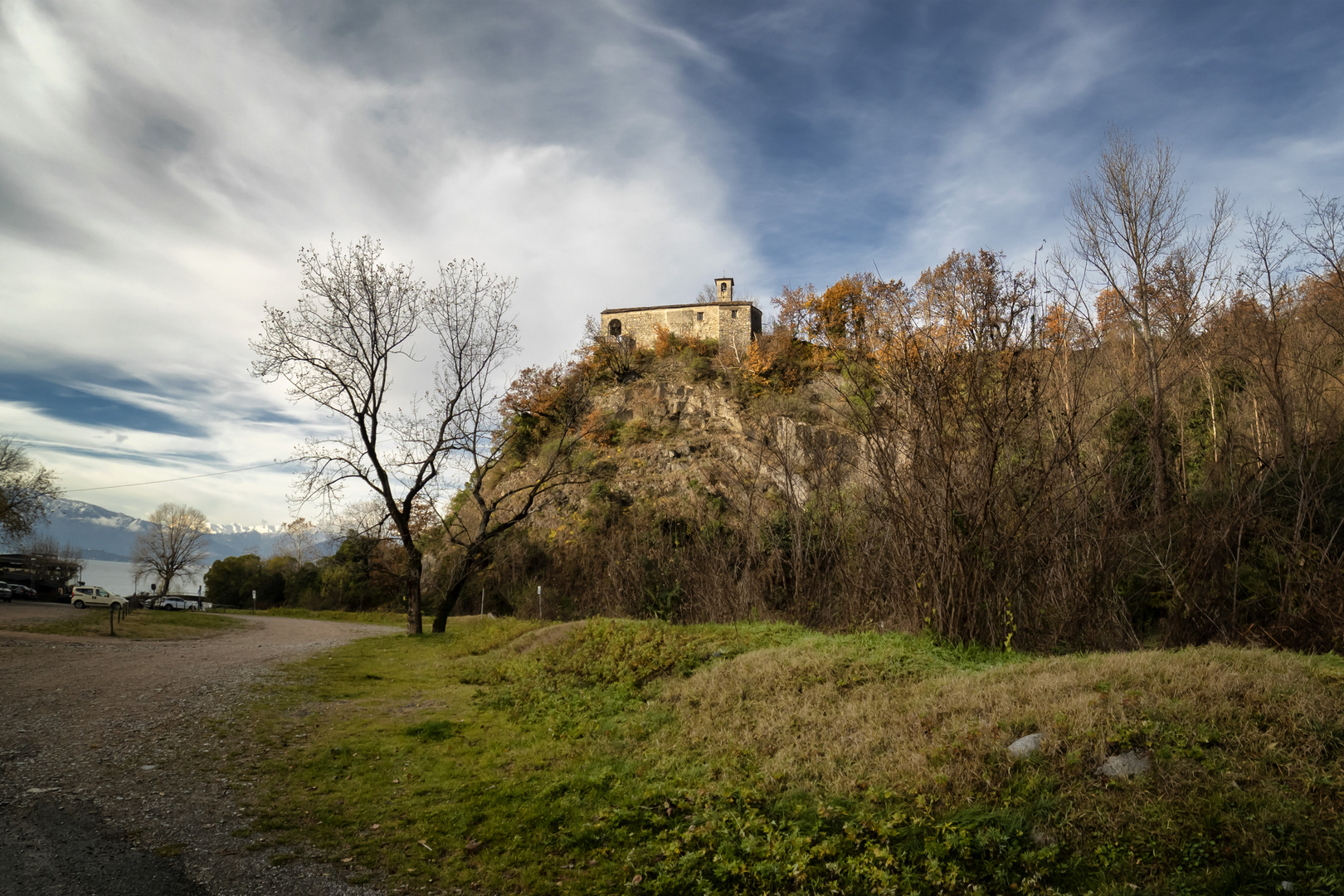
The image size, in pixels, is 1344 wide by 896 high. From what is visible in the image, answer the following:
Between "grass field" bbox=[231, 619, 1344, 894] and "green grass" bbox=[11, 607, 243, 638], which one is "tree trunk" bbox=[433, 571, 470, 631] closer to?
"green grass" bbox=[11, 607, 243, 638]

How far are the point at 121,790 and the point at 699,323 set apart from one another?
156 ft

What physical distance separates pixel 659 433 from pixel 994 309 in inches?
1308

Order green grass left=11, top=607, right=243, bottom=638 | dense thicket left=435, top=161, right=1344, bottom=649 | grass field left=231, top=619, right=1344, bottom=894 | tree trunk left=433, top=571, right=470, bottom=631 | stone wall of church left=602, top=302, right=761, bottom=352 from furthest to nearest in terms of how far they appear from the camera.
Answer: stone wall of church left=602, top=302, right=761, bottom=352 < tree trunk left=433, top=571, right=470, bottom=631 < green grass left=11, top=607, right=243, bottom=638 < dense thicket left=435, top=161, right=1344, bottom=649 < grass field left=231, top=619, right=1344, bottom=894

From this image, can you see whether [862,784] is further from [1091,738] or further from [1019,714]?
[1091,738]

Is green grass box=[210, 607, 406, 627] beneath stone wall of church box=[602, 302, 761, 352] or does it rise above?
beneath

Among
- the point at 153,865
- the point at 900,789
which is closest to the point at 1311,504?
the point at 900,789

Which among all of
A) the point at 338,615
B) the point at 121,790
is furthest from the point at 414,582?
the point at 338,615

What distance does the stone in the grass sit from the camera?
4.74 meters

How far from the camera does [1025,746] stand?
480 centimetres

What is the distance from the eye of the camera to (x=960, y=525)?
8773 mm

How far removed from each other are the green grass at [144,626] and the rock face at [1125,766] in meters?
22.4

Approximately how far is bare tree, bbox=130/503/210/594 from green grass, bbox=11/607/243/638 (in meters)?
23.1

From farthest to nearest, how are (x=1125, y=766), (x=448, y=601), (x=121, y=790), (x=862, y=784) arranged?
(x=448, y=601), (x=121, y=790), (x=862, y=784), (x=1125, y=766)

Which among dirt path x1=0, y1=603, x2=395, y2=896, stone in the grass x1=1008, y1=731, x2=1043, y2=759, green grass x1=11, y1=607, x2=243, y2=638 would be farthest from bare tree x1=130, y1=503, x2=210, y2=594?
stone in the grass x1=1008, y1=731, x2=1043, y2=759
